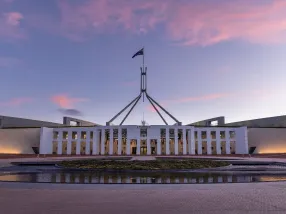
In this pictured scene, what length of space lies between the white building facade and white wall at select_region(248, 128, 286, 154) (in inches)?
222

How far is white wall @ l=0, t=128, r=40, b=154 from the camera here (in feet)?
206

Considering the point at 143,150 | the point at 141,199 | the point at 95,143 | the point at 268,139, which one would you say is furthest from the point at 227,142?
the point at 141,199

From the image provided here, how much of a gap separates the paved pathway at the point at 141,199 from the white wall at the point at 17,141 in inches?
2268

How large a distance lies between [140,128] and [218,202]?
50.5 meters

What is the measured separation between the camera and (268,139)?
6406 centimetres

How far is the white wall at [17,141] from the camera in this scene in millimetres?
62675

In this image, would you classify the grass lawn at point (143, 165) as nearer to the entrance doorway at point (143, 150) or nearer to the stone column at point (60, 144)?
the entrance doorway at point (143, 150)

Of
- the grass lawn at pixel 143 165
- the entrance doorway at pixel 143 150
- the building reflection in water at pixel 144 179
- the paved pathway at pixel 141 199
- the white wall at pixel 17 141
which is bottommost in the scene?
the building reflection in water at pixel 144 179

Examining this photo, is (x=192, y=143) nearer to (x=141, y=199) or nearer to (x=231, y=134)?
(x=231, y=134)

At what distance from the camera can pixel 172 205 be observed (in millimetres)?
7039

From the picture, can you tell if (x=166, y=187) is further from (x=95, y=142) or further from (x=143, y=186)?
(x=95, y=142)

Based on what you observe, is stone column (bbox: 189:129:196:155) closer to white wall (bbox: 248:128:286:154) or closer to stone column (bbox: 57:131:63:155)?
white wall (bbox: 248:128:286:154)

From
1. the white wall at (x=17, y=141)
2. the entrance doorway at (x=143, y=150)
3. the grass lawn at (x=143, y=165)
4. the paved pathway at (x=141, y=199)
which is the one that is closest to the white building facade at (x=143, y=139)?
the entrance doorway at (x=143, y=150)

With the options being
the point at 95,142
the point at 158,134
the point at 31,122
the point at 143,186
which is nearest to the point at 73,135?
the point at 95,142
